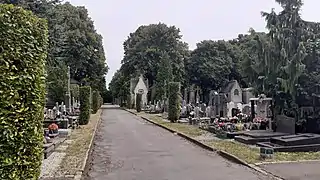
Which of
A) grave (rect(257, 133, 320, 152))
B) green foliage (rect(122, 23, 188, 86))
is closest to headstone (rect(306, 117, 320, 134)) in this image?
grave (rect(257, 133, 320, 152))

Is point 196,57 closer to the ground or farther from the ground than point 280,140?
farther from the ground

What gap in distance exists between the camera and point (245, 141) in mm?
16750

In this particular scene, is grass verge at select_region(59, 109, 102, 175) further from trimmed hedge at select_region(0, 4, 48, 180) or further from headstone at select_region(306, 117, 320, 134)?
headstone at select_region(306, 117, 320, 134)

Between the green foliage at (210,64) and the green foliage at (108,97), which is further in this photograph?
the green foliage at (108,97)

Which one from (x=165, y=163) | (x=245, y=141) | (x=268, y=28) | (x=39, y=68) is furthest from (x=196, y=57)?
(x=39, y=68)

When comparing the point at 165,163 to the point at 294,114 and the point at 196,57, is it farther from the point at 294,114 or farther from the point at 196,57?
the point at 196,57

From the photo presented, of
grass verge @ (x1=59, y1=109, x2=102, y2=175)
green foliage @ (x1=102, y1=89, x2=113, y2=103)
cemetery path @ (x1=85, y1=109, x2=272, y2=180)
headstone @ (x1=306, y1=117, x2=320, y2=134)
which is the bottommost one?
cemetery path @ (x1=85, y1=109, x2=272, y2=180)

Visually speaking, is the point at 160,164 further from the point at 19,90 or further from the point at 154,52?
the point at 154,52

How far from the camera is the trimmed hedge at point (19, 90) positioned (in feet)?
16.1

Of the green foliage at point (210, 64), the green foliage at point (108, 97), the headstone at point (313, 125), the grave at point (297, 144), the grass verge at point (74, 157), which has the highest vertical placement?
the green foliage at point (210, 64)

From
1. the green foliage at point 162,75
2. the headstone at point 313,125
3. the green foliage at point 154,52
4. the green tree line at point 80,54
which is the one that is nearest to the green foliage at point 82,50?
the green tree line at point 80,54

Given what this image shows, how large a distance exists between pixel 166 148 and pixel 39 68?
440 inches

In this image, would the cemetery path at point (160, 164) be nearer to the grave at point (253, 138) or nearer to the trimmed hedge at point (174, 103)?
the grave at point (253, 138)

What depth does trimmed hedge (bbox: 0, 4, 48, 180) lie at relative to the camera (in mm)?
4906
